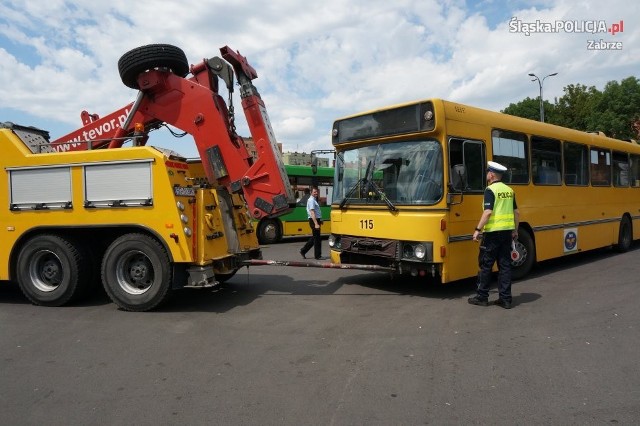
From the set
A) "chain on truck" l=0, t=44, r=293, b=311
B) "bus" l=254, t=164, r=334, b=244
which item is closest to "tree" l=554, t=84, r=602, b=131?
"bus" l=254, t=164, r=334, b=244

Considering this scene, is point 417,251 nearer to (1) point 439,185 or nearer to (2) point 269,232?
(1) point 439,185

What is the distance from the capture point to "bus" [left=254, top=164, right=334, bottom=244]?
16109mm

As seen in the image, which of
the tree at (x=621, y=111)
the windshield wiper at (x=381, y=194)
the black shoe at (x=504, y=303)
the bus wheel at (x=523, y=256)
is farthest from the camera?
the tree at (x=621, y=111)

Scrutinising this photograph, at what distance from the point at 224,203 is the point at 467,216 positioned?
12.2 ft

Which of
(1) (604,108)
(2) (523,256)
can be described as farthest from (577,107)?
(2) (523,256)

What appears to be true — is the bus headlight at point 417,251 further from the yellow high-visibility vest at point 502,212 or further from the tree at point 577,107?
the tree at point 577,107

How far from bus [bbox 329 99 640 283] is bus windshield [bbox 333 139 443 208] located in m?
0.02

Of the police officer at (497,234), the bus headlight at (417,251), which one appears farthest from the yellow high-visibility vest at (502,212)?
the bus headlight at (417,251)

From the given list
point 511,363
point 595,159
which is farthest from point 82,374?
point 595,159

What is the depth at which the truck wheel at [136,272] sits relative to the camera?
632 cm

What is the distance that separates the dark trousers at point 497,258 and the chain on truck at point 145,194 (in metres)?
2.91

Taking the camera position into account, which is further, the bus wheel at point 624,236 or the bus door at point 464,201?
the bus wheel at point 624,236

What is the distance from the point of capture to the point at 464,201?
694cm

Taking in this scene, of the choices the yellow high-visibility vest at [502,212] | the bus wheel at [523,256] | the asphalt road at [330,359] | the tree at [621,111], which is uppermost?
the tree at [621,111]
